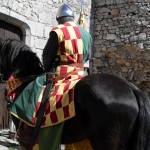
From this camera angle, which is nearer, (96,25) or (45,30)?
(45,30)

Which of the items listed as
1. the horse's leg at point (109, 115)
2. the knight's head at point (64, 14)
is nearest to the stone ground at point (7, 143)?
Result: the knight's head at point (64, 14)

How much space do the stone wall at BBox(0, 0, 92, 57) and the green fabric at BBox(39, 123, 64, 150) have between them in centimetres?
389

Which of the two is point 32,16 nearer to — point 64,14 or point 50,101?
point 64,14

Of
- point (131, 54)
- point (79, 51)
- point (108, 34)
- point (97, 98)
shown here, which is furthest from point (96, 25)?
point (97, 98)

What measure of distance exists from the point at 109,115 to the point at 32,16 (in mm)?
4655

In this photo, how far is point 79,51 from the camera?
9.72 feet

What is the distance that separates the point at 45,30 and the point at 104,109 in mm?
4738

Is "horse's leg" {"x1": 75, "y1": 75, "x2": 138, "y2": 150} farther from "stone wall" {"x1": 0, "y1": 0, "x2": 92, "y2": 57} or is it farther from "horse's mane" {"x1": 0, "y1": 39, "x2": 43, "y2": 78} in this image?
"stone wall" {"x1": 0, "y1": 0, "x2": 92, "y2": 57}

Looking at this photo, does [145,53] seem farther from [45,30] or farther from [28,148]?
[28,148]

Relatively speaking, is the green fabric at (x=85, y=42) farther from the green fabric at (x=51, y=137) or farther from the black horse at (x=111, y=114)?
the green fabric at (x=51, y=137)

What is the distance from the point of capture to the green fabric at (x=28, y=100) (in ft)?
9.05

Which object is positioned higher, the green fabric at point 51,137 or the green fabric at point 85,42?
the green fabric at point 85,42

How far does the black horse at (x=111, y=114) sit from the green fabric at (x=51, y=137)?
0.11m

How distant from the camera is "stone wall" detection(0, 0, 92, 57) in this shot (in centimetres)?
626
